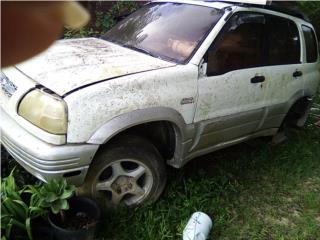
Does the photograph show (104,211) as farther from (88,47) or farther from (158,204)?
(88,47)

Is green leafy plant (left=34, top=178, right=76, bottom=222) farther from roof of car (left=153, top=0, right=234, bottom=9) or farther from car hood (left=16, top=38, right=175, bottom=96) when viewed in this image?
roof of car (left=153, top=0, right=234, bottom=9)

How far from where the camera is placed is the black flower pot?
282cm

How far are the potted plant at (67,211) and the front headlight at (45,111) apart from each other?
0.38 meters

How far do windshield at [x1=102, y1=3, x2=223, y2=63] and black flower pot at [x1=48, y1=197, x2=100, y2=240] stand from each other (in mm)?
1365

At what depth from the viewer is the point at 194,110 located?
11.1 ft

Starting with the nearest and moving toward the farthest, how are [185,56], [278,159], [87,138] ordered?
[87,138]
[185,56]
[278,159]

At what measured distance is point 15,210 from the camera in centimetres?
291

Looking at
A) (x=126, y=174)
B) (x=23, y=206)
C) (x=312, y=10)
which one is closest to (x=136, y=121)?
(x=126, y=174)

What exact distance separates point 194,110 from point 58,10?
9.50 ft

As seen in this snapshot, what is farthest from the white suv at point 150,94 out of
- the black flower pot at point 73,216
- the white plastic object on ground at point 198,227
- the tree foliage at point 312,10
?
the tree foliage at point 312,10

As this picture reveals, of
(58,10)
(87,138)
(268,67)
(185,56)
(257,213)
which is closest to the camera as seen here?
(58,10)

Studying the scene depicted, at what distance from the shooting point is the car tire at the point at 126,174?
3.07m

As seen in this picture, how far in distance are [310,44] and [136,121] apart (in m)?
2.93

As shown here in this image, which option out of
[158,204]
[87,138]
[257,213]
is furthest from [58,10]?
[257,213]
